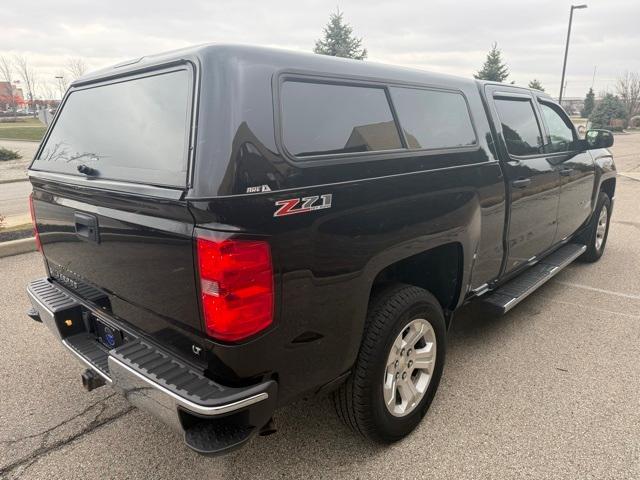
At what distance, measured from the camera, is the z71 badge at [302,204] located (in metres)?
1.82

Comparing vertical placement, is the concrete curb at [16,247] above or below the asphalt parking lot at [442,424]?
above

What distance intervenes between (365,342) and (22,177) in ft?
50.7

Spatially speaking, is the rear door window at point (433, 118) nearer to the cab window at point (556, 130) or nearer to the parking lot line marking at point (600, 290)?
the cab window at point (556, 130)

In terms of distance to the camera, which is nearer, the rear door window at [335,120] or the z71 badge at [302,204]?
the z71 badge at [302,204]

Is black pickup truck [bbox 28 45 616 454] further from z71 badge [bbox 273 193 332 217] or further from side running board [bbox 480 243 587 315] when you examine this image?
side running board [bbox 480 243 587 315]

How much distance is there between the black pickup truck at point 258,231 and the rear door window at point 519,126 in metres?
0.43

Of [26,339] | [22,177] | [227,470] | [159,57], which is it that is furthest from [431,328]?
[22,177]

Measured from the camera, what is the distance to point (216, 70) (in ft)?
6.05

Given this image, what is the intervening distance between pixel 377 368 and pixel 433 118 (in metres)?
1.49

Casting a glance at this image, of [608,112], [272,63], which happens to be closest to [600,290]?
[272,63]

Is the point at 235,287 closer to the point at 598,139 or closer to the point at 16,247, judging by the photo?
the point at 598,139

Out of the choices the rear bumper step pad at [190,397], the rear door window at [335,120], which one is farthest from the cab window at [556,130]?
the rear bumper step pad at [190,397]

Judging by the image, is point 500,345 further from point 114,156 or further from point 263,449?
point 114,156

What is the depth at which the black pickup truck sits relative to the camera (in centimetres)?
180
